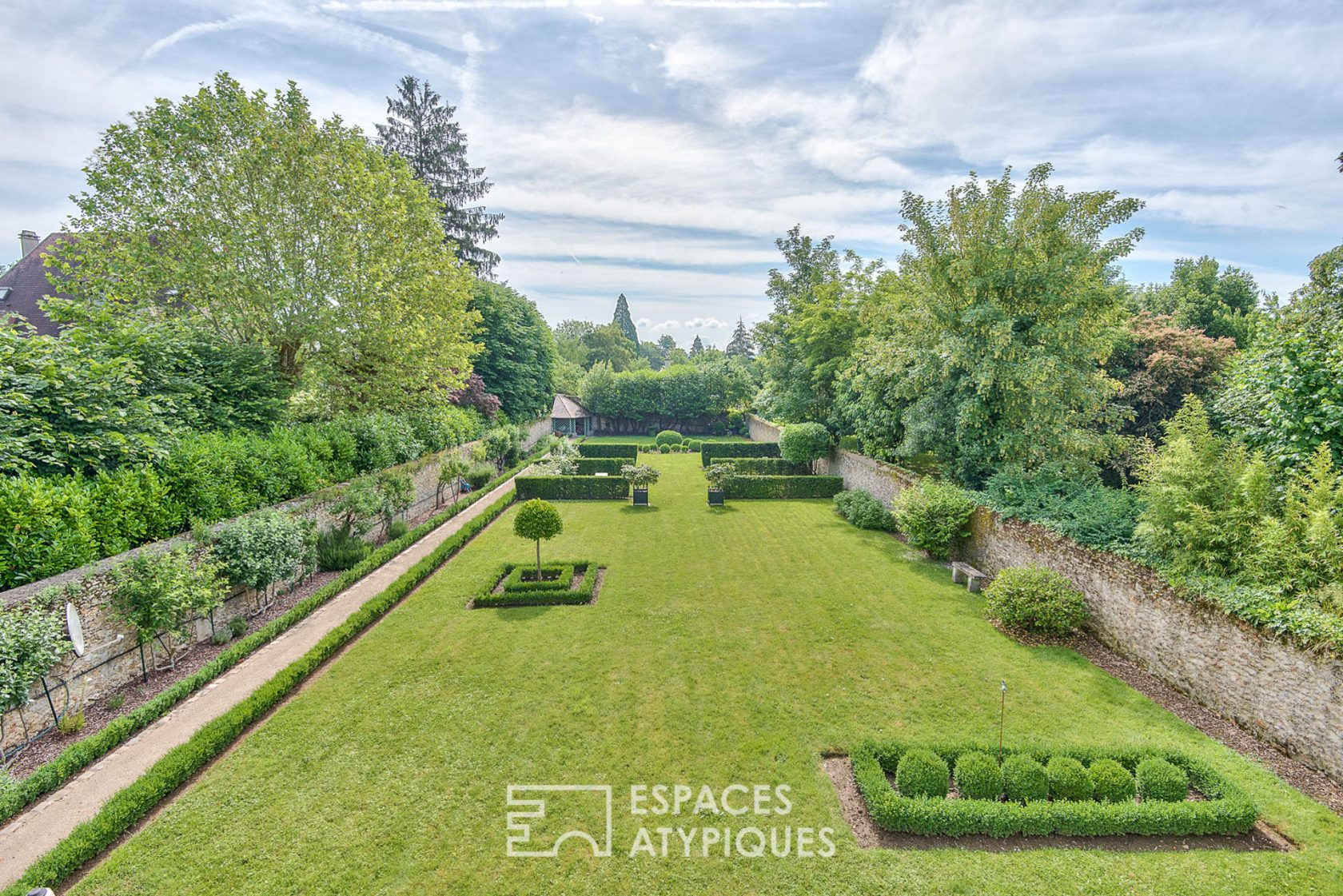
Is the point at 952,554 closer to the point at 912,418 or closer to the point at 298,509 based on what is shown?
the point at 912,418

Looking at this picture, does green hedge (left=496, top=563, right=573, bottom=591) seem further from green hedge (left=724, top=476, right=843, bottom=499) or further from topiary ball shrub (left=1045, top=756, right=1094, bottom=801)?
green hedge (left=724, top=476, right=843, bottom=499)

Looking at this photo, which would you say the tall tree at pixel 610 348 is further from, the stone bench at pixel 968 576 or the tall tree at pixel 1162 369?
the stone bench at pixel 968 576

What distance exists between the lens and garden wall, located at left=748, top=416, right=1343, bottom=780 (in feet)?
19.8

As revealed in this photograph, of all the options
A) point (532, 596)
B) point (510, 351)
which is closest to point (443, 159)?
point (510, 351)

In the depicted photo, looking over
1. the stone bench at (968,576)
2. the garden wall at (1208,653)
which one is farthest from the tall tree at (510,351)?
the garden wall at (1208,653)

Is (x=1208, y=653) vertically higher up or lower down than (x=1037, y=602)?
higher up

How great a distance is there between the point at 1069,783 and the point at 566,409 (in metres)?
46.4

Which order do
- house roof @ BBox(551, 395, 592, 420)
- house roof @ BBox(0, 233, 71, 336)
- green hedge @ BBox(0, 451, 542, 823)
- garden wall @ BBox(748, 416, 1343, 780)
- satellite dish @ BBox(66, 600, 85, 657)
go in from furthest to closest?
house roof @ BBox(551, 395, 592, 420), house roof @ BBox(0, 233, 71, 336), satellite dish @ BBox(66, 600, 85, 657), garden wall @ BBox(748, 416, 1343, 780), green hedge @ BBox(0, 451, 542, 823)

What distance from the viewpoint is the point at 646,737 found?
6.86 metres

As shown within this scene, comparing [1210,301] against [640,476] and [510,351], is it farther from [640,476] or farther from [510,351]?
[510,351]

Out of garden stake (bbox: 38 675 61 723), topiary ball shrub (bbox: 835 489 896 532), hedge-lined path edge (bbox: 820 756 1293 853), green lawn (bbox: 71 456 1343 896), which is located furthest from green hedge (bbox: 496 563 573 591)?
topiary ball shrub (bbox: 835 489 896 532)

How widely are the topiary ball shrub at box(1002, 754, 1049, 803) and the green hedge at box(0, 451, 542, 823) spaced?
10874 mm

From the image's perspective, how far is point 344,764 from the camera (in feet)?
20.9

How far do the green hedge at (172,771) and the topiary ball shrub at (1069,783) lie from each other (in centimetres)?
1010
